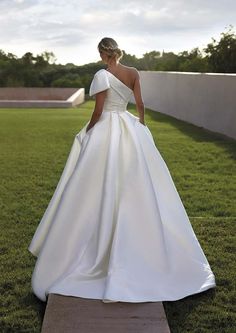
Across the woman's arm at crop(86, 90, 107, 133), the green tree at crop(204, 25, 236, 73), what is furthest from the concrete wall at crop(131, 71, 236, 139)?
the woman's arm at crop(86, 90, 107, 133)

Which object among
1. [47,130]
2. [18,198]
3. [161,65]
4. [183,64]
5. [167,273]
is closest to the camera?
[167,273]

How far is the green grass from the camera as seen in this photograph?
390 centimetres

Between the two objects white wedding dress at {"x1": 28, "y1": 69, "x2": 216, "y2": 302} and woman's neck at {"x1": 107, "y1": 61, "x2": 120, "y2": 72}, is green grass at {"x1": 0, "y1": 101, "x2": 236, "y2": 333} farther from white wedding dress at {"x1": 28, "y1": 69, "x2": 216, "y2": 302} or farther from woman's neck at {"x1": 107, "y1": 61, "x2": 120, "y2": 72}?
woman's neck at {"x1": 107, "y1": 61, "x2": 120, "y2": 72}

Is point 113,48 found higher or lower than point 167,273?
higher

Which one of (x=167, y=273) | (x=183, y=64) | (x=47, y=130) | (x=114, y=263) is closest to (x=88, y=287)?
(x=114, y=263)

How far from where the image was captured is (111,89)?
14.1 ft

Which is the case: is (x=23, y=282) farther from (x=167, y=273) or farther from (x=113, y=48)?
(x=113, y=48)

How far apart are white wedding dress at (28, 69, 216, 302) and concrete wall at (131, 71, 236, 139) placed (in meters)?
9.08

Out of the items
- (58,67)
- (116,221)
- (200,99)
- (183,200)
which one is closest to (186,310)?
(116,221)

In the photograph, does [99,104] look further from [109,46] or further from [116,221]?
[116,221]

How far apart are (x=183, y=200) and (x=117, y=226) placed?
124 inches

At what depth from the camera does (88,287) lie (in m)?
3.96

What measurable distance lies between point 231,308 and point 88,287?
0.92 metres

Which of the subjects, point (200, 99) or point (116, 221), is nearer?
point (116, 221)
